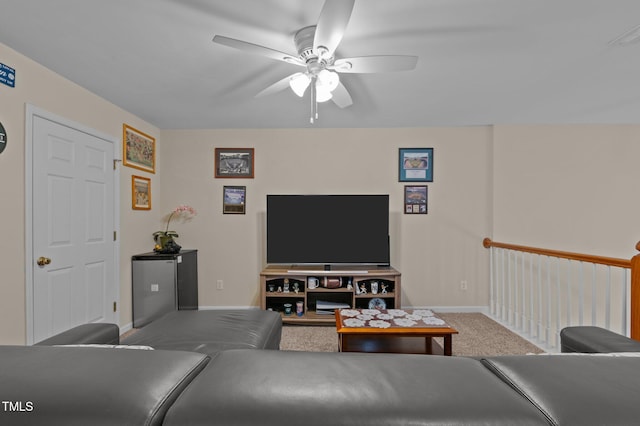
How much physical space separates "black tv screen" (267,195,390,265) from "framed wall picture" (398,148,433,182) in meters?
0.51

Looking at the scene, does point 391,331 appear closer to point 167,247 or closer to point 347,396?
point 347,396

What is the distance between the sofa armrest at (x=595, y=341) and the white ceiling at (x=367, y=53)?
1.70 meters

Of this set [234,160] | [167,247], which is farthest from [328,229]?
[167,247]

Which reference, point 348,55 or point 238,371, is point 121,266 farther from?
point 238,371

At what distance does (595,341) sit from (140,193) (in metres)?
4.05

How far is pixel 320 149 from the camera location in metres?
4.12

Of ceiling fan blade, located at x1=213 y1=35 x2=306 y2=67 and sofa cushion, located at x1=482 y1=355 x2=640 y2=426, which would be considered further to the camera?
ceiling fan blade, located at x1=213 y1=35 x2=306 y2=67

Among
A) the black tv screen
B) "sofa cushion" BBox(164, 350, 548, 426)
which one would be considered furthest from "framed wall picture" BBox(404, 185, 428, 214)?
"sofa cushion" BBox(164, 350, 548, 426)

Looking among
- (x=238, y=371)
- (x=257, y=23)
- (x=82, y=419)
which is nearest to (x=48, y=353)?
(x=82, y=419)

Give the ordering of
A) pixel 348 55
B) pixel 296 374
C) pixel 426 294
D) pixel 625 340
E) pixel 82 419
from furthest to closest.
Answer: pixel 426 294 < pixel 348 55 < pixel 625 340 < pixel 296 374 < pixel 82 419

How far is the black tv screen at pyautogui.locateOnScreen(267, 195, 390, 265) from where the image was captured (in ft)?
12.5

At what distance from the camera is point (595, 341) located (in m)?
1.43

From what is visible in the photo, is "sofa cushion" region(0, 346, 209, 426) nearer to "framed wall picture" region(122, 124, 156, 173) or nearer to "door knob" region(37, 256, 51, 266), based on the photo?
"door knob" region(37, 256, 51, 266)

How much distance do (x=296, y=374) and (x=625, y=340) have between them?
1.59 metres
